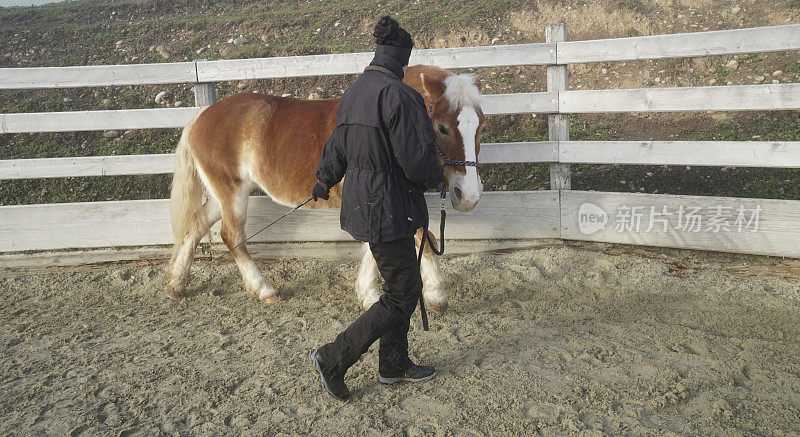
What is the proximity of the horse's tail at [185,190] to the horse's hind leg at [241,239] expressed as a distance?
319mm

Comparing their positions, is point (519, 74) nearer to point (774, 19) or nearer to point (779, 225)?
point (774, 19)

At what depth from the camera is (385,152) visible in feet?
10.1

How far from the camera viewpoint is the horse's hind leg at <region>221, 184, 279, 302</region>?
4.89 meters

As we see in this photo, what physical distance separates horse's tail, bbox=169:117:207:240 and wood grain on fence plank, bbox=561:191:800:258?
124 inches

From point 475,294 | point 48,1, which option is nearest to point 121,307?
point 475,294

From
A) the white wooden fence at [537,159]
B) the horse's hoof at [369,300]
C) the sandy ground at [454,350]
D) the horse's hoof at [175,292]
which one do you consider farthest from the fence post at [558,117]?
the horse's hoof at [175,292]

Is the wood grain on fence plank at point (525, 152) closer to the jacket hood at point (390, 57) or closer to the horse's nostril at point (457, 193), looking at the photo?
the horse's nostril at point (457, 193)

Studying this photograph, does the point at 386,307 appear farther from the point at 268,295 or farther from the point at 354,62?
the point at 354,62

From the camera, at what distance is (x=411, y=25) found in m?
9.76

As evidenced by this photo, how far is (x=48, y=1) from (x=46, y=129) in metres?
9.60

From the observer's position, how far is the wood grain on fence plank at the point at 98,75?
5422mm

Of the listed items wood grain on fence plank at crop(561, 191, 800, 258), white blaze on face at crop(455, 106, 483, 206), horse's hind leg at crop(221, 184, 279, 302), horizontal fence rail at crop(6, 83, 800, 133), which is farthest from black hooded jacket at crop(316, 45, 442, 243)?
wood grain on fence plank at crop(561, 191, 800, 258)

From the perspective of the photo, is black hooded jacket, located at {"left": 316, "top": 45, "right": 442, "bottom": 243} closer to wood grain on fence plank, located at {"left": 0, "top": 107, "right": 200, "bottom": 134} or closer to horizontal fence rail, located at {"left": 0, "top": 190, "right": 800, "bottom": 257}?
horizontal fence rail, located at {"left": 0, "top": 190, "right": 800, "bottom": 257}

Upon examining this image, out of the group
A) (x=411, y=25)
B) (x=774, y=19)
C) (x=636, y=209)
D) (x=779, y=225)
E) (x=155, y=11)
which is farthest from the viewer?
(x=155, y=11)
